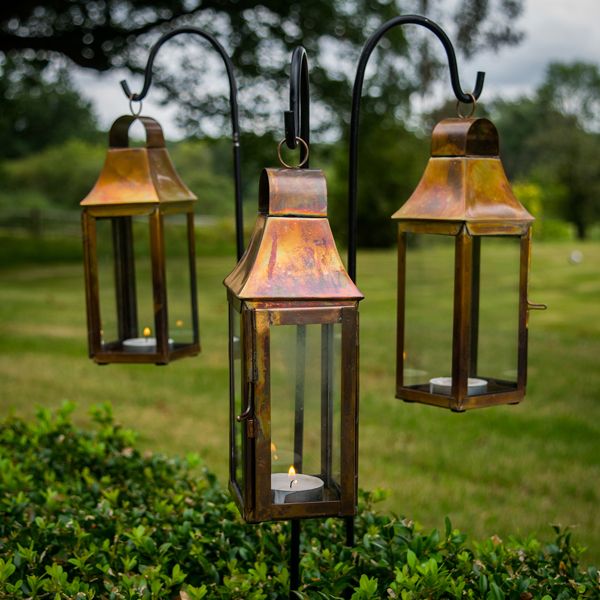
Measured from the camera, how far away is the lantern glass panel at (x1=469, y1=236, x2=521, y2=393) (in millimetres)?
2479

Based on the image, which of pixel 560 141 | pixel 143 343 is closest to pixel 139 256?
pixel 143 343

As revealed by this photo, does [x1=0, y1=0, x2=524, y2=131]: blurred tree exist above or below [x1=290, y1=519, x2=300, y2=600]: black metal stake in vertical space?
above

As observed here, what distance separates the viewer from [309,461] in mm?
2096

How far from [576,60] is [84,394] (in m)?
35.0

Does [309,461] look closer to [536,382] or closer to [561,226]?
[536,382]

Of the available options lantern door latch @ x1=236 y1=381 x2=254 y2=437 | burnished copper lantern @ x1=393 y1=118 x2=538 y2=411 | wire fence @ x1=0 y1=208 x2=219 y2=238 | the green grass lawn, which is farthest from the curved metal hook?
wire fence @ x1=0 y1=208 x2=219 y2=238

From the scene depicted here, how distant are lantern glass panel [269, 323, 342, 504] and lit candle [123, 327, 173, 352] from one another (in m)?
0.89

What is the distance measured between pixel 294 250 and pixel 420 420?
4388 millimetres

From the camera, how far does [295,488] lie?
1965 mm

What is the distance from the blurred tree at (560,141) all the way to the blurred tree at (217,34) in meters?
17.7

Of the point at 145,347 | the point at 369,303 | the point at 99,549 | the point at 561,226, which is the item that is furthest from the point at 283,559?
the point at 561,226

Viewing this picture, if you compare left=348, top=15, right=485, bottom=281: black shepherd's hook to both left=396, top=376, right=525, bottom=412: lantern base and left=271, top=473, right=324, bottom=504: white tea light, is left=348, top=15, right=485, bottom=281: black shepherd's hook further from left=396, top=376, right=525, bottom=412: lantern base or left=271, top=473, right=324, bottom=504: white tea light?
left=271, top=473, right=324, bottom=504: white tea light

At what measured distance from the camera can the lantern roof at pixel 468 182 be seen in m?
2.18

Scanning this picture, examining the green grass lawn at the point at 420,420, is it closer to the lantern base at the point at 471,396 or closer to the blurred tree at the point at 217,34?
the lantern base at the point at 471,396
